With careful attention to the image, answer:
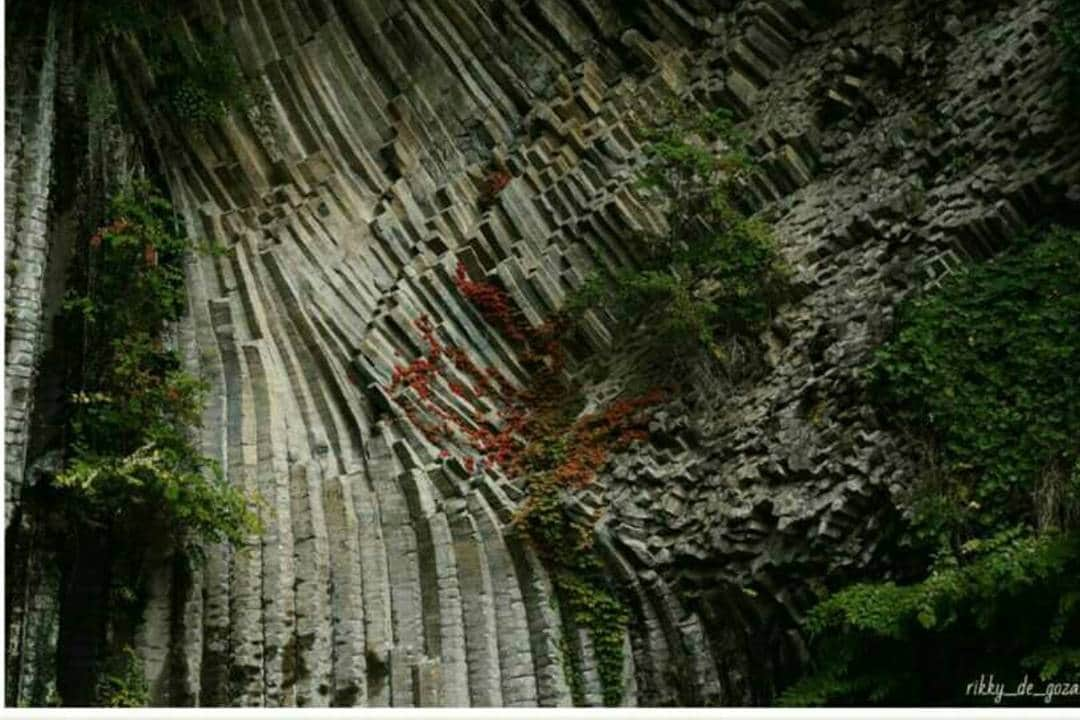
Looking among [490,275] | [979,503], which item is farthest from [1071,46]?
[490,275]

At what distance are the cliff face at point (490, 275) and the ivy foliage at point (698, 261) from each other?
303mm

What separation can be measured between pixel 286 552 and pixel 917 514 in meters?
5.18

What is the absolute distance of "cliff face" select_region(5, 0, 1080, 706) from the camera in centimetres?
1116

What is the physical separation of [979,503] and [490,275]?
19.0 ft

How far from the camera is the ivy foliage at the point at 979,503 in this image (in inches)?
373

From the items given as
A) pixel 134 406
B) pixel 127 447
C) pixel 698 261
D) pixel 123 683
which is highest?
pixel 698 261

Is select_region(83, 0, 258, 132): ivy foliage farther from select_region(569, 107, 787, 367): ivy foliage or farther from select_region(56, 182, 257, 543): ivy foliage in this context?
select_region(569, 107, 787, 367): ivy foliage

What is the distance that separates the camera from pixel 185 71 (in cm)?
1419

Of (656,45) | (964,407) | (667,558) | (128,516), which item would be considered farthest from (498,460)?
(656,45)

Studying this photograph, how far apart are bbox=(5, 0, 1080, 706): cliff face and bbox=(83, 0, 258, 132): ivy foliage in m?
0.26

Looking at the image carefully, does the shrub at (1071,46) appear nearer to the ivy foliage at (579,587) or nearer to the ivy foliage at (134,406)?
the ivy foliage at (579,587)

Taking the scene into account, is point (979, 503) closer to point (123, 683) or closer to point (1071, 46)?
point (1071, 46)

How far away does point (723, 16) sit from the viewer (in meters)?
16.0

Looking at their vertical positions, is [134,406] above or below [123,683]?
above
